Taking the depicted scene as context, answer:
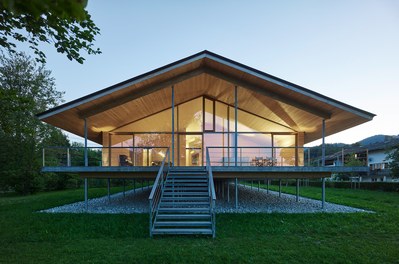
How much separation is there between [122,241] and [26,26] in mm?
5444

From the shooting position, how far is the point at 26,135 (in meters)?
25.7

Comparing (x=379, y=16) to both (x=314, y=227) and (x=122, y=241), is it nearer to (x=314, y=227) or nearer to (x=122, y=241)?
(x=314, y=227)

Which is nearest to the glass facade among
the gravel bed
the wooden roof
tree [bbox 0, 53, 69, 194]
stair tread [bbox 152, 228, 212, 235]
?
the wooden roof

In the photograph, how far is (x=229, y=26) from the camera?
1711 cm

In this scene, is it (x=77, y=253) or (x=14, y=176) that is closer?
(x=77, y=253)

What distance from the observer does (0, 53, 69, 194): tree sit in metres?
24.4

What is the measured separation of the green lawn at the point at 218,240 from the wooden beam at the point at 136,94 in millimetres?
4202

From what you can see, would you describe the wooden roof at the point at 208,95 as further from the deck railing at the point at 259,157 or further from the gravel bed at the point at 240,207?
the gravel bed at the point at 240,207

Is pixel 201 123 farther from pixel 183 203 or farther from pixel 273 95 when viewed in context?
pixel 183 203

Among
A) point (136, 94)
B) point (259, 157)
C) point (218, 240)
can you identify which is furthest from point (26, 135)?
point (218, 240)

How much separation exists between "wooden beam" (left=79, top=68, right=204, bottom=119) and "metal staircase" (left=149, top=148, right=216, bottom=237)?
3.33 m

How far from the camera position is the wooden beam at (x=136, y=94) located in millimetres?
11328

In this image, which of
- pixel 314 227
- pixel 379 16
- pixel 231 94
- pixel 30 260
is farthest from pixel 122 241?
pixel 379 16

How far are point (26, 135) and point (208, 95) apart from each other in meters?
20.5
